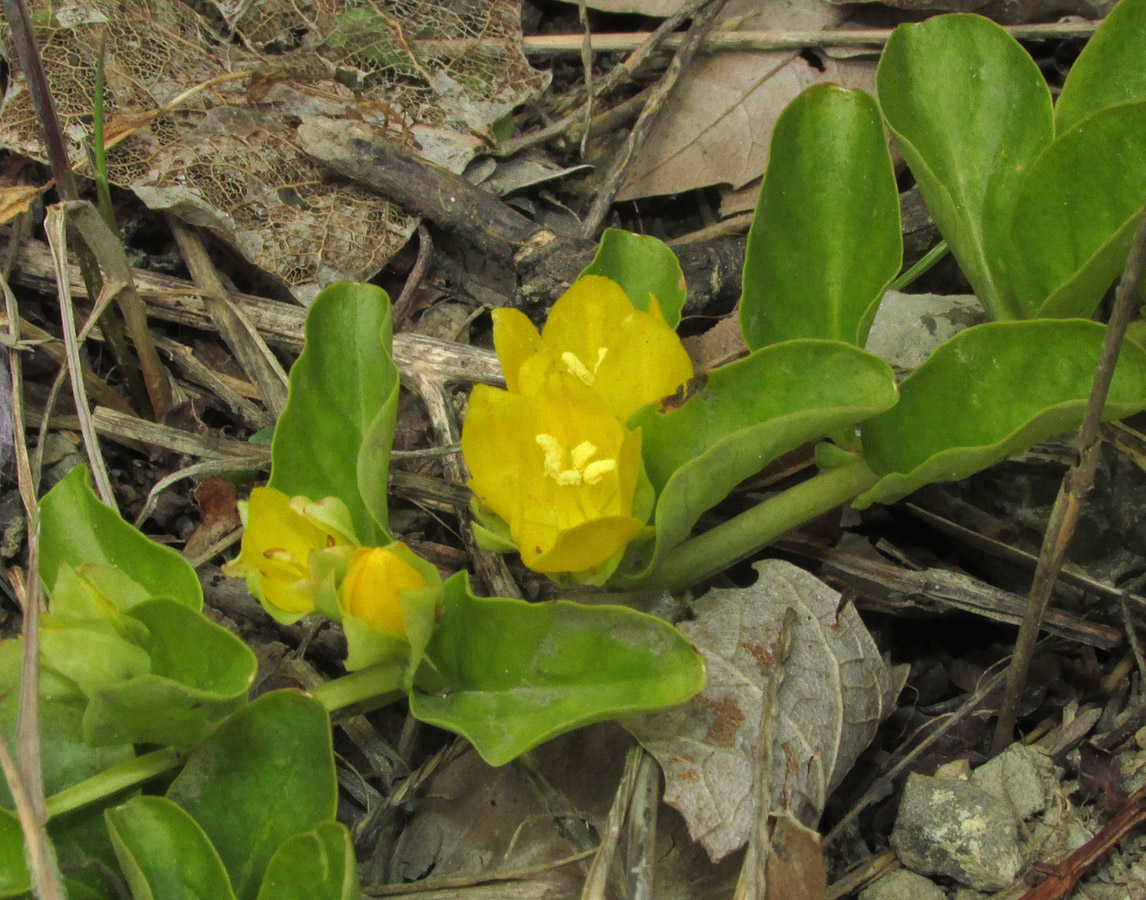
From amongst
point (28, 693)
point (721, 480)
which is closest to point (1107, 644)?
point (721, 480)

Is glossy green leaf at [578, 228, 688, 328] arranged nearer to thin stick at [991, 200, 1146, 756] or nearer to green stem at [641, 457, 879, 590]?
green stem at [641, 457, 879, 590]

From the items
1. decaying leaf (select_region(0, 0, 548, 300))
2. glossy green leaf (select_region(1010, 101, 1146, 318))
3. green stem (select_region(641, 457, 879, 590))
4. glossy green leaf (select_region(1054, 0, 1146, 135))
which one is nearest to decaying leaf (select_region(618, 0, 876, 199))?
decaying leaf (select_region(0, 0, 548, 300))

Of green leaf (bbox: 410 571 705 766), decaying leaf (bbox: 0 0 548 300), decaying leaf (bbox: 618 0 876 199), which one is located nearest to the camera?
green leaf (bbox: 410 571 705 766)

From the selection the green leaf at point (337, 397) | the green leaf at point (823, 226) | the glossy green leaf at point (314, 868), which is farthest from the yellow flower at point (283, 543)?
the green leaf at point (823, 226)

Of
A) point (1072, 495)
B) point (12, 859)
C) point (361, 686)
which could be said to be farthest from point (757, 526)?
point (12, 859)

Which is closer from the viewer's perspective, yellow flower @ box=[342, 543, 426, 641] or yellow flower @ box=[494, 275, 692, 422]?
yellow flower @ box=[342, 543, 426, 641]

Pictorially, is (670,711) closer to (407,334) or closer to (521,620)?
(521,620)

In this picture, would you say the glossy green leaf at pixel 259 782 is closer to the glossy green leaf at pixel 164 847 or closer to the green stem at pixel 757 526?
the glossy green leaf at pixel 164 847
